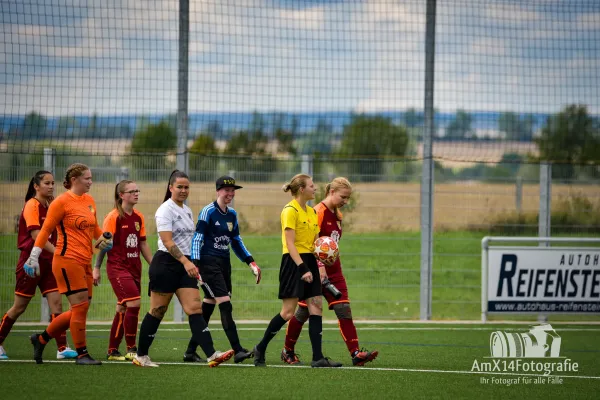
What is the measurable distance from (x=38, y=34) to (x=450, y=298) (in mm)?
11561

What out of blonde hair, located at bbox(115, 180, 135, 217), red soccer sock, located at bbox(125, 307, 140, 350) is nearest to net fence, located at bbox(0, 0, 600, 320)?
blonde hair, located at bbox(115, 180, 135, 217)

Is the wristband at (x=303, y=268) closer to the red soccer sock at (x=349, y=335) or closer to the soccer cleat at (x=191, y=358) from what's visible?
the red soccer sock at (x=349, y=335)

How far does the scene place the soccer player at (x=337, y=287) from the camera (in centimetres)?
1045

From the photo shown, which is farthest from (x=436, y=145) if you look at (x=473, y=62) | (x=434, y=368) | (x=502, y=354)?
(x=434, y=368)

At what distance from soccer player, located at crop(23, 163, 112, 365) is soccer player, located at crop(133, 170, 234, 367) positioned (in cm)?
66

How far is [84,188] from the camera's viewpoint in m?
10.1

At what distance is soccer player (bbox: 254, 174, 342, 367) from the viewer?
1023 cm

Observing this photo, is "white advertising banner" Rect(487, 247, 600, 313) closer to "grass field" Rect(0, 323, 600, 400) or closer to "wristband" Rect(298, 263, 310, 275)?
"grass field" Rect(0, 323, 600, 400)

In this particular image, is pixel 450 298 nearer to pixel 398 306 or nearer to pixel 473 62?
→ pixel 398 306

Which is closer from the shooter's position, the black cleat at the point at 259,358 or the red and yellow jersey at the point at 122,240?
the black cleat at the point at 259,358

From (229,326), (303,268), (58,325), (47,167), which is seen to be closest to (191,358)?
(229,326)

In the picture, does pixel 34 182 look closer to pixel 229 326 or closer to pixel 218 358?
pixel 229 326

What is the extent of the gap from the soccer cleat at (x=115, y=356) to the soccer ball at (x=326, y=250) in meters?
2.46

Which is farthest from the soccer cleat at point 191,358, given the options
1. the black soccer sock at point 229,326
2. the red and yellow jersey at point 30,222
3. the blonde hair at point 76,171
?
the blonde hair at point 76,171
